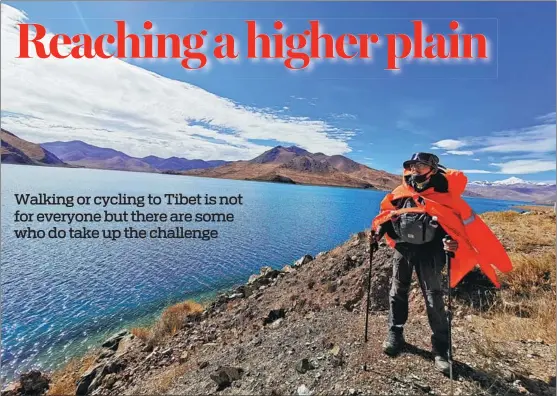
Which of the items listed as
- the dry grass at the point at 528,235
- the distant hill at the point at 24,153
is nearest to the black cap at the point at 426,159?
the dry grass at the point at 528,235

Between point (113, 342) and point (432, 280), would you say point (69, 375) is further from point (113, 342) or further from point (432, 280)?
point (432, 280)

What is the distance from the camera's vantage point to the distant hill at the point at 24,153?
161m

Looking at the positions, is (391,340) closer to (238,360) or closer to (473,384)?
(473,384)

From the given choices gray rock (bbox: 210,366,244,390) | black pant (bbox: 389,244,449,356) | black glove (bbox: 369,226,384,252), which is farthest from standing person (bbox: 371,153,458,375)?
gray rock (bbox: 210,366,244,390)

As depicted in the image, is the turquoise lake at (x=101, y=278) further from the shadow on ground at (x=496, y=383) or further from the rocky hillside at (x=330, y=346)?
the shadow on ground at (x=496, y=383)

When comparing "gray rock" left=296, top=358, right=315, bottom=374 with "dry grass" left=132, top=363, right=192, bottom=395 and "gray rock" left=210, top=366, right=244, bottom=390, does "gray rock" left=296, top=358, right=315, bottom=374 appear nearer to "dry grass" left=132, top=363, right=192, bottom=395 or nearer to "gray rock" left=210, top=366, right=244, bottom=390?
"gray rock" left=210, top=366, right=244, bottom=390

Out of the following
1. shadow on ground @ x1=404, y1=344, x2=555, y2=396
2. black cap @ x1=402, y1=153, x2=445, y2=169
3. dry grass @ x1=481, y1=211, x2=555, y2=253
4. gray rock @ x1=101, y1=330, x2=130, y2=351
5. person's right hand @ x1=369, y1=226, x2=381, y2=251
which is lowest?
gray rock @ x1=101, y1=330, x2=130, y2=351

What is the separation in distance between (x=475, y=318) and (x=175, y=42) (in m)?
10.1

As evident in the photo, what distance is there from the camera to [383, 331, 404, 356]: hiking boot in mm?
5348

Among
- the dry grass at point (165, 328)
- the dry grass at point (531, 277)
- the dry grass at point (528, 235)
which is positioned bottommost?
the dry grass at point (165, 328)

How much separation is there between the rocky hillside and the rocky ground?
22 mm

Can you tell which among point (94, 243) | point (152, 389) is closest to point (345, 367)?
point (152, 389)

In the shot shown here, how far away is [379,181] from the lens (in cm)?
16400

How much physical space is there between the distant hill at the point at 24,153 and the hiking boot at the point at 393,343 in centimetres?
19373
